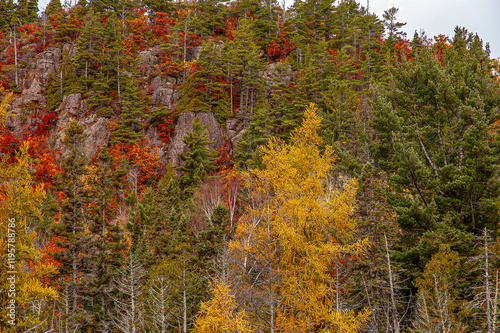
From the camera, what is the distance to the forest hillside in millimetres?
13133

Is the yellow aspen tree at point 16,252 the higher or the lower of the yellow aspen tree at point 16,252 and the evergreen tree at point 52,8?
the lower

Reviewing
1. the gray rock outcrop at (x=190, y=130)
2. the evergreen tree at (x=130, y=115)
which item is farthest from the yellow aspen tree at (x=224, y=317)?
the evergreen tree at (x=130, y=115)

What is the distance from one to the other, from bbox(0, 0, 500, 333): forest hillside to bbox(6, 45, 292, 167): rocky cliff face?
0.93 ft

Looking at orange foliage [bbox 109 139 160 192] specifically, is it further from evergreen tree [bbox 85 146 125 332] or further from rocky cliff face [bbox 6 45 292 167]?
evergreen tree [bbox 85 146 125 332]

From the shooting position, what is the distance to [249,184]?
712 inches

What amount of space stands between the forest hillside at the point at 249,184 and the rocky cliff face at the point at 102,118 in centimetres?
28

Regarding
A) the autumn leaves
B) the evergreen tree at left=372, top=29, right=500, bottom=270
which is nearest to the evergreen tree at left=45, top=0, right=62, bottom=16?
the evergreen tree at left=372, top=29, right=500, bottom=270

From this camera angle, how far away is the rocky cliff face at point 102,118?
4609 centimetres

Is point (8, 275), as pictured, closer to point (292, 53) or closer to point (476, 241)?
point (476, 241)

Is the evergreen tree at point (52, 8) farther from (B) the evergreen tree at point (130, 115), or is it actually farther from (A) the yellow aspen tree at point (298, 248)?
(A) the yellow aspen tree at point (298, 248)

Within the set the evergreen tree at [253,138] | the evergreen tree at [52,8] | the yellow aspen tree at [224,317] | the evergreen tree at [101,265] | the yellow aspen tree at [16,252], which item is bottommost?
the evergreen tree at [101,265]

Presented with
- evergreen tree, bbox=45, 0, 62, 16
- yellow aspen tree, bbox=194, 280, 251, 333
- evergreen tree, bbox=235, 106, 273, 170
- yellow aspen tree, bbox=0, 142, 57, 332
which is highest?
evergreen tree, bbox=45, 0, 62, 16

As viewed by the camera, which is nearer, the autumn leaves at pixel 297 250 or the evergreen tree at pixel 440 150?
the autumn leaves at pixel 297 250

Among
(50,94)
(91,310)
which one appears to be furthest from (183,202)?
(50,94)
